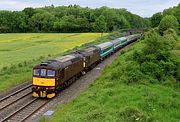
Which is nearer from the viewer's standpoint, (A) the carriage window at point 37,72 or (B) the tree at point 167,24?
(A) the carriage window at point 37,72

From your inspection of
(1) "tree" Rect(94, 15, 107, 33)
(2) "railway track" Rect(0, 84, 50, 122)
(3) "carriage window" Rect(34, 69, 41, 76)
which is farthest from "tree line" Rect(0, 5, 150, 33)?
(3) "carriage window" Rect(34, 69, 41, 76)

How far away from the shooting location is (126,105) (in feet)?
77.4

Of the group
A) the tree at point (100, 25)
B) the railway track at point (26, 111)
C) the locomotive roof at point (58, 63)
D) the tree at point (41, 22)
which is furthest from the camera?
the tree at point (41, 22)

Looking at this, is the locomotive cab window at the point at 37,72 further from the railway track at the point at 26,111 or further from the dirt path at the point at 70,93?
the dirt path at the point at 70,93

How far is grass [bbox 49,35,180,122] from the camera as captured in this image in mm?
20766

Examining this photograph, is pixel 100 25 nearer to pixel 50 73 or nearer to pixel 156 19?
pixel 156 19

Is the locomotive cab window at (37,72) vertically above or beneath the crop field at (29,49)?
above

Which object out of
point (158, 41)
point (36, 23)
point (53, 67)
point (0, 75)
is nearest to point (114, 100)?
point (53, 67)

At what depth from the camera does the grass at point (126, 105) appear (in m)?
20.8

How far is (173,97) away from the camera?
26766mm

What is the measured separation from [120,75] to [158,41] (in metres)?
5.65

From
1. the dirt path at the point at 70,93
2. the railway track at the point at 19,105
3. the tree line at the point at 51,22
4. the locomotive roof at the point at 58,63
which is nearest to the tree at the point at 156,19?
the tree line at the point at 51,22

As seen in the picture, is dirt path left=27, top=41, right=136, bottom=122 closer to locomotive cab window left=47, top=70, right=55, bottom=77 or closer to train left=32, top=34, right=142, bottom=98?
train left=32, top=34, right=142, bottom=98

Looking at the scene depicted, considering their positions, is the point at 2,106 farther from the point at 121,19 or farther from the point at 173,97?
the point at 121,19
